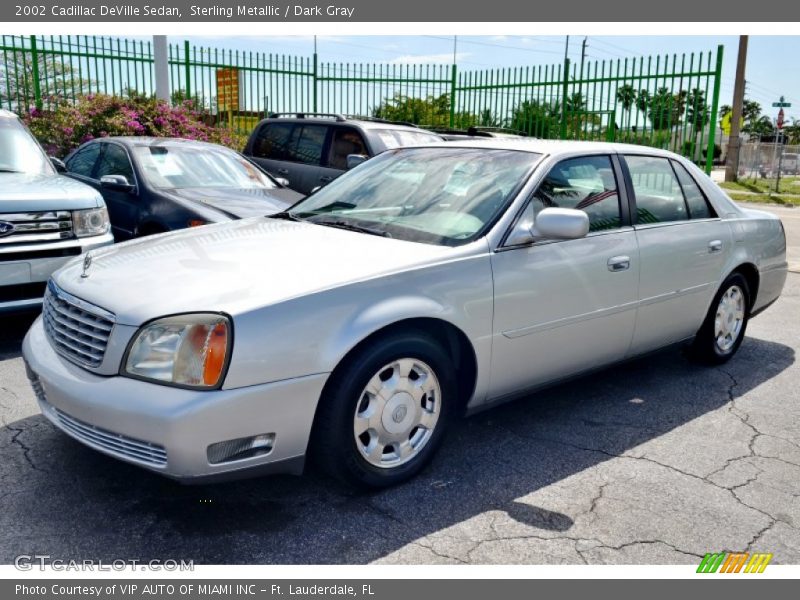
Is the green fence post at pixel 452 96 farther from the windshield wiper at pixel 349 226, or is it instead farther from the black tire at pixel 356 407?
the black tire at pixel 356 407

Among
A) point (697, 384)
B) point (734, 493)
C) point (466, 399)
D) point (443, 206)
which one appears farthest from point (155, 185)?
point (734, 493)

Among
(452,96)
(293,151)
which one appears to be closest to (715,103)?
(452,96)

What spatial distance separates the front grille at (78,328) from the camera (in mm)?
Answer: 3029

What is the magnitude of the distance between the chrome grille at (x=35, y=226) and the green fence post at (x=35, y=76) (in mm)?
8714

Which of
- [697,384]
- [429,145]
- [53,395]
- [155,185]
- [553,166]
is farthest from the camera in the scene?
[155,185]

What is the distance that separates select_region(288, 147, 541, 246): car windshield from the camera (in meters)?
3.77

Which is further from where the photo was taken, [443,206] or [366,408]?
[443,206]

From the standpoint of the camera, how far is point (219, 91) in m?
14.9

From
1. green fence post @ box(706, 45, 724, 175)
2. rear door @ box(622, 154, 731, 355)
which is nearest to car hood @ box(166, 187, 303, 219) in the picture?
rear door @ box(622, 154, 731, 355)

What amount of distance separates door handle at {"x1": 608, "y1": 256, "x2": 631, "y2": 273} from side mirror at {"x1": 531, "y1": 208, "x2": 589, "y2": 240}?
60 centimetres

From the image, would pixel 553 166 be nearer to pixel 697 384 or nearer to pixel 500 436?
pixel 500 436

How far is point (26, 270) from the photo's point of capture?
5.20 meters

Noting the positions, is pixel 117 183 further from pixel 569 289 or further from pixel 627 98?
pixel 627 98

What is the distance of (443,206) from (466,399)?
100 centimetres
